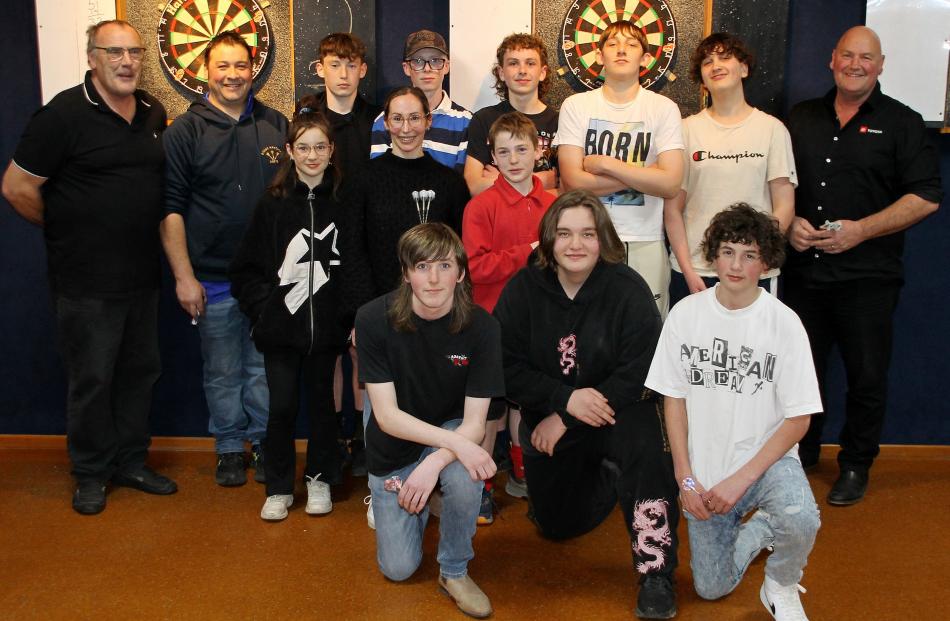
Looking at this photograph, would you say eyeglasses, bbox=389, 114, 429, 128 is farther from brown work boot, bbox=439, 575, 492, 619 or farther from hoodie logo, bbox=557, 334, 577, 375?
brown work boot, bbox=439, 575, 492, 619

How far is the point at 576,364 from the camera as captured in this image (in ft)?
9.00

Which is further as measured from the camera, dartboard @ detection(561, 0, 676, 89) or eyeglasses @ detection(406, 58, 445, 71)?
dartboard @ detection(561, 0, 676, 89)

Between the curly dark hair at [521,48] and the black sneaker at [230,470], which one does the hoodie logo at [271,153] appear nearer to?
the curly dark hair at [521,48]

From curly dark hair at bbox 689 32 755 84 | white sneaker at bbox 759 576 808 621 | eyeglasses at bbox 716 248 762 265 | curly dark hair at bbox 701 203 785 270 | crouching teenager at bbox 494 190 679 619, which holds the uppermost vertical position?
curly dark hair at bbox 689 32 755 84

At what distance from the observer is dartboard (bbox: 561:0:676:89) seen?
147 inches

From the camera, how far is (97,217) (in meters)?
3.26

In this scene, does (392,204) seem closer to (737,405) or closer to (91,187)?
(91,187)

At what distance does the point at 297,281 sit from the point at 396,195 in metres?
0.49

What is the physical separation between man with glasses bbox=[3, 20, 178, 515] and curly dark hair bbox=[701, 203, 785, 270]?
7.18 ft

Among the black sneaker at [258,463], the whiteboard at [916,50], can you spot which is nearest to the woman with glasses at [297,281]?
the black sneaker at [258,463]

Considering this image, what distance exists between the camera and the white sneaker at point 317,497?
3.19 meters

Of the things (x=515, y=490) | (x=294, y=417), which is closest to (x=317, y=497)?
(x=294, y=417)

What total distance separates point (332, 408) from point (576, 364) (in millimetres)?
1024

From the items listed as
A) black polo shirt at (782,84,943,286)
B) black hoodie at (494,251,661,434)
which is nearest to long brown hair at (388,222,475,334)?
black hoodie at (494,251,661,434)
